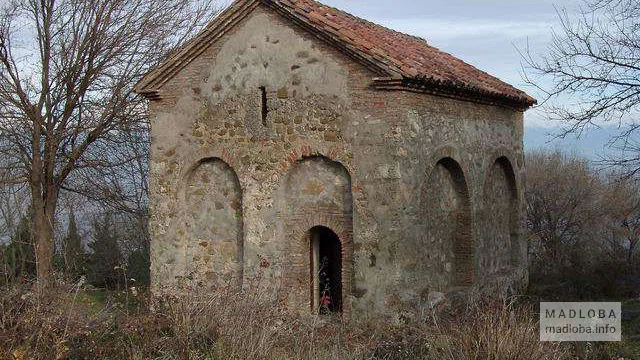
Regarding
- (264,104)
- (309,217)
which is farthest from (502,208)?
(264,104)

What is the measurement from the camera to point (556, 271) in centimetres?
1909

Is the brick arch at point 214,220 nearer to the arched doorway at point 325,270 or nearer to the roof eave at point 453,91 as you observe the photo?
the arched doorway at point 325,270

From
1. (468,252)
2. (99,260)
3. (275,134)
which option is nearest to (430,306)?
(468,252)

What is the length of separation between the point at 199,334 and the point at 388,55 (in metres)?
5.60

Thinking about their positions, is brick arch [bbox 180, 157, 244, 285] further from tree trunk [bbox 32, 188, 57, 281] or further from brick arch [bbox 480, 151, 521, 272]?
tree trunk [bbox 32, 188, 57, 281]

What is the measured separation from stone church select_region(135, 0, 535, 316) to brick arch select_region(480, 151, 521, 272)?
0.53m

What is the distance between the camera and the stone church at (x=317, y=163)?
1137cm

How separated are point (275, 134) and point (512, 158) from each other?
5898mm

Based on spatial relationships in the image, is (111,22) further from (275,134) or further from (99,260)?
(99,260)

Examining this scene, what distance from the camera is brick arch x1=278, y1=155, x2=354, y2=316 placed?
11.7 metres

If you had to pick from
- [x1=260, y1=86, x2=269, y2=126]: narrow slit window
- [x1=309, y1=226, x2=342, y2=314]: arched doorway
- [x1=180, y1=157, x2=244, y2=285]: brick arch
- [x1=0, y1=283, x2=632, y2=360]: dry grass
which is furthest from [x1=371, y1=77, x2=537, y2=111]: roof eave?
[x1=0, y1=283, x2=632, y2=360]: dry grass

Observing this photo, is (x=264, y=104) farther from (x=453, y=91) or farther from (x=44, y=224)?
(x=44, y=224)

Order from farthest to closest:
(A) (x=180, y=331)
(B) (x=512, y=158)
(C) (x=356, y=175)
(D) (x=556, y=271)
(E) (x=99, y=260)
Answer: (E) (x=99, y=260)
(D) (x=556, y=271)
(B) (x=512, y=158)
(C) (x=356, y=175)
(A) (x=180, y=331)

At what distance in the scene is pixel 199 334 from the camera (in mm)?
7793
